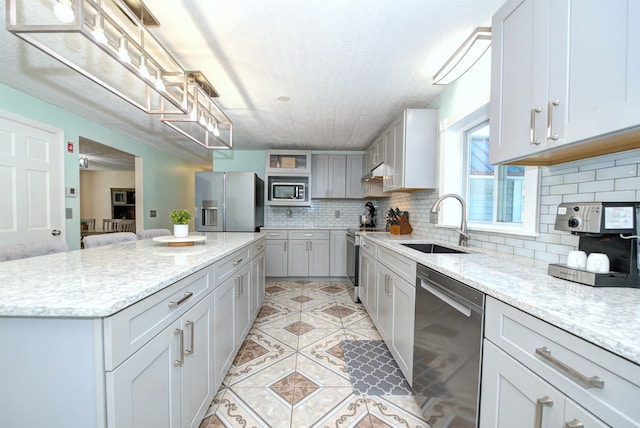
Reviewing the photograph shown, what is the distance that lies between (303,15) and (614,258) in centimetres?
188

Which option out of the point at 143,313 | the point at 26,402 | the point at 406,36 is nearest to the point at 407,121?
the point at 406,36

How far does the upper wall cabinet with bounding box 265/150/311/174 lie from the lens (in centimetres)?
442

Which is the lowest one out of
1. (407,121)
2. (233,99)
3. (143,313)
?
(143,313)

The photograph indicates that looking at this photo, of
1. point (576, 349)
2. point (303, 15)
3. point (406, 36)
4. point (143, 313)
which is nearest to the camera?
point (576, 349)

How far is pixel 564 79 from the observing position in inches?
36.5

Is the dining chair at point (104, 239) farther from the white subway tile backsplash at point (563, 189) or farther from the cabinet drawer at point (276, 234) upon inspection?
the white subway tile backsplash at point (563, 189)

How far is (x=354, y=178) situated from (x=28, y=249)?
400 centimetres

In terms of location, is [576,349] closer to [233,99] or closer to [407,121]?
[407,121]

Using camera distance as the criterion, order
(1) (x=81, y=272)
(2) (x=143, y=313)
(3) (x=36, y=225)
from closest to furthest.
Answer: (2) (x=143, y=313), (1) (x=81, y=272), (3) (x=36, y=225)

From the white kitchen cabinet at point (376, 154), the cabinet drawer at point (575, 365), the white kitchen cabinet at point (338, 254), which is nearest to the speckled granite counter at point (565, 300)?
the cabinet drawer at point (575, 365)

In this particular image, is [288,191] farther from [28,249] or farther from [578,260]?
[578,260]

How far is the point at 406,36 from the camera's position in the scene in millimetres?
1666

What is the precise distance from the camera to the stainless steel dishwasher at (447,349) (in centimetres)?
99

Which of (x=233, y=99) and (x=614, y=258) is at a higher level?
(x=233, y=99)
